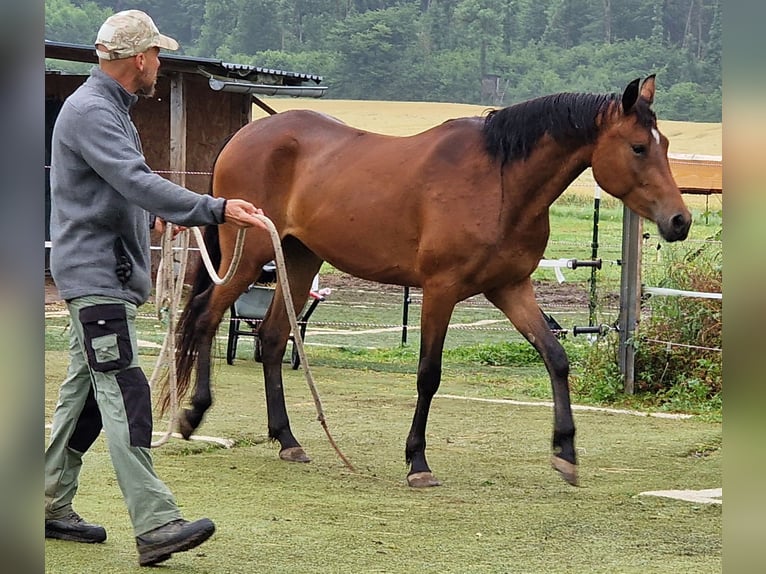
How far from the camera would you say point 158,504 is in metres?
3.96

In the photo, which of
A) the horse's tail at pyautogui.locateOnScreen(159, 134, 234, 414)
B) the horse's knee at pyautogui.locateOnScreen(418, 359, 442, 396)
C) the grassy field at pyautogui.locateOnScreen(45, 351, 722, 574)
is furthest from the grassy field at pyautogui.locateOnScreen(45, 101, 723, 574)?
the horse's knee at pyautogui.locateOnScreen(418, 359, 442, 396)

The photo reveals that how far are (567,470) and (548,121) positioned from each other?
6.19 feet

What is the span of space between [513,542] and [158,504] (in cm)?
153

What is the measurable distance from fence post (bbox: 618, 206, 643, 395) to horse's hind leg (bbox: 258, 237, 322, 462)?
322 centimetres

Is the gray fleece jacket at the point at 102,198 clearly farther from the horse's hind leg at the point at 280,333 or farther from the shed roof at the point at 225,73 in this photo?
the shed roof at the point at 225,73

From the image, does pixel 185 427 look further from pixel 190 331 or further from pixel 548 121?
pixel 548 121

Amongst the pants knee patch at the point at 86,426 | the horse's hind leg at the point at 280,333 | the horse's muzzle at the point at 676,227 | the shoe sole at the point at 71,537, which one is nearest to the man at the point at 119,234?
the pants knee patch at the point at 86,426

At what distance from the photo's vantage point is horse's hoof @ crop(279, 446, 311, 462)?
6.64 meters

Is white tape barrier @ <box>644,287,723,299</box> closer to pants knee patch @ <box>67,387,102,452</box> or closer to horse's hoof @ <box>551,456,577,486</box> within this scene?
horse's hoof @ <box>551,456,577,486</box>

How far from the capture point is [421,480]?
5.99m

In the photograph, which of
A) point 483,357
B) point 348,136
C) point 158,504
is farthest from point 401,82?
point 158,504

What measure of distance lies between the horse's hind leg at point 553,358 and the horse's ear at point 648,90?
1216 millimetres

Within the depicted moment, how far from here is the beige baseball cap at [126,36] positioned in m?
4.05
